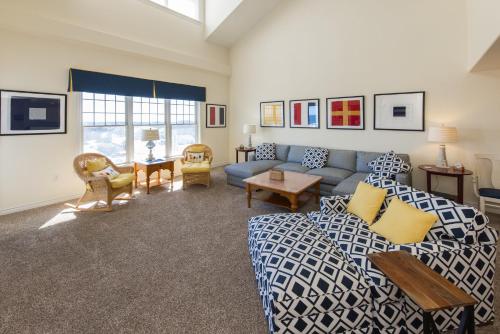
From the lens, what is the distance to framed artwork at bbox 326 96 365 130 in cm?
496

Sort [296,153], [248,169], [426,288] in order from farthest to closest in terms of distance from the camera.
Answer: [296,153] → [248,169] → [426,288]

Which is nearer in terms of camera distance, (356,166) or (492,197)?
(492,197)

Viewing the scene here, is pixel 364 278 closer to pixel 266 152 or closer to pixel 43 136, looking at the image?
pixel 266 152

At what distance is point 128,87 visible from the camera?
4906mm

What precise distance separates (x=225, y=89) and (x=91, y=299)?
19.5ft

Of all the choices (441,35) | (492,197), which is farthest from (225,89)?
(492,197)

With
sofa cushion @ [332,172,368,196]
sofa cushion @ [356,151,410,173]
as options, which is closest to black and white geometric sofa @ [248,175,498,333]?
sofa cushion @ [332,172,368,196]

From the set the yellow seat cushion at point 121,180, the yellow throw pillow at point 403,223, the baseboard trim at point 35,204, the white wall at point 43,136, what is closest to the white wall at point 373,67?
the yellow throw pillow at point 403,223

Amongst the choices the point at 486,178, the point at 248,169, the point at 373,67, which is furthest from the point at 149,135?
the point at 486,178

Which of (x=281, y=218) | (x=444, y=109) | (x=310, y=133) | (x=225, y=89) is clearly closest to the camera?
(x=281, y=218)

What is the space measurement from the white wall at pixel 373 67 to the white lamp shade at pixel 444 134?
1.32 feet

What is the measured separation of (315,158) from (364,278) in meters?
3.66

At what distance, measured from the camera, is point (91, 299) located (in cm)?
201

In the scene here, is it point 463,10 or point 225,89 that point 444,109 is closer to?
point 463,10
